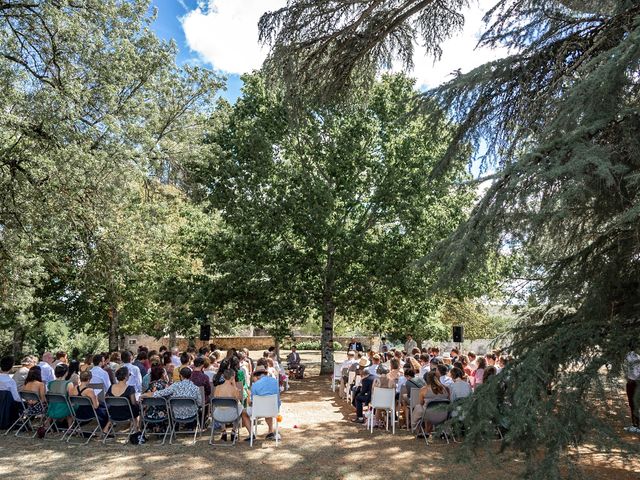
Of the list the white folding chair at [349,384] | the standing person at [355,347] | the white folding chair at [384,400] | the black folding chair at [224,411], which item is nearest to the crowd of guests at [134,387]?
the black folding chair at [224,411]

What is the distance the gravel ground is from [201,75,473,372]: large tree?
891cm

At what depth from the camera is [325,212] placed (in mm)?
17562

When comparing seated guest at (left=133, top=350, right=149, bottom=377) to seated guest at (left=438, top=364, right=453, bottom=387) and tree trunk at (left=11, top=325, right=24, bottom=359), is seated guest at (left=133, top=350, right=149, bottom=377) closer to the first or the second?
seated guest at (left=438, top=364, right=453, bottom=387)

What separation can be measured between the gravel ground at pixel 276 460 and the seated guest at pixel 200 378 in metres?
0.85

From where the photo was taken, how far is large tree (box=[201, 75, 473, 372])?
17.8m

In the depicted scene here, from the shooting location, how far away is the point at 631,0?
5105mm

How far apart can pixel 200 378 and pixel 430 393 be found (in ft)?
13.5

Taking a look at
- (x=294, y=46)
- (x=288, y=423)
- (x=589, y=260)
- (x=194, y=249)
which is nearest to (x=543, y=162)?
(x=589, y=260)

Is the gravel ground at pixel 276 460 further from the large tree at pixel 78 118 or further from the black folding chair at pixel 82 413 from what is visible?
the large tree at pixel 78 118

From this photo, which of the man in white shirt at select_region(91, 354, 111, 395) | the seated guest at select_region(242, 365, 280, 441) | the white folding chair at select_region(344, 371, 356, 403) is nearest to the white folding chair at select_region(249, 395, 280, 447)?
the seated guest at select_region(242, 365, 280, 441)

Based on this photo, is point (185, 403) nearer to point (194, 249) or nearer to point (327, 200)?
point (327, 200)

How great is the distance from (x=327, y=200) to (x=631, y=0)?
12.7m

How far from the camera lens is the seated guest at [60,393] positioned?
873 centimetres

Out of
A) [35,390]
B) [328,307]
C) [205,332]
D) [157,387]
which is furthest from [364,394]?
[205,332]
